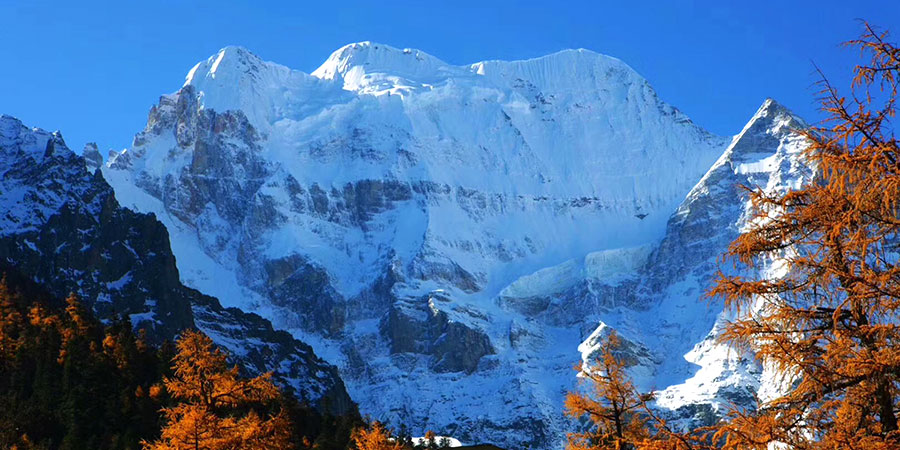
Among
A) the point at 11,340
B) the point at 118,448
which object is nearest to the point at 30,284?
the point at 11,340

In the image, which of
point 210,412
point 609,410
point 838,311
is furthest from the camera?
point 210,412

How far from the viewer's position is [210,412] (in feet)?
104

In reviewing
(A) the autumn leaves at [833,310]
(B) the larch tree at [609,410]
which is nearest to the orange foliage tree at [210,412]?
(B) the larch tree at [609,410]

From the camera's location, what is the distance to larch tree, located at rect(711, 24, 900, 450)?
47.5ft

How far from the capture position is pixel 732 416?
15.3 m

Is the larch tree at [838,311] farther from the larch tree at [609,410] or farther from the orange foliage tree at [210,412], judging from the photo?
the orange foliage tree at [210,412]

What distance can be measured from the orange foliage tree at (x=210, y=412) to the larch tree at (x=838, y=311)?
18.0m

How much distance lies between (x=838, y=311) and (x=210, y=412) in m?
20.9

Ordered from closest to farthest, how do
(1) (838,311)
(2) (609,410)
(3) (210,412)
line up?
(1) (838,311) < (2) (609,410) < (3) (210,412)

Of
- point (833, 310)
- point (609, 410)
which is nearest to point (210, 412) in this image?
point (609, 410)

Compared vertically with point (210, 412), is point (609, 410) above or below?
above

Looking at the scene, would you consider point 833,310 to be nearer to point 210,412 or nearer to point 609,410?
point 609,410

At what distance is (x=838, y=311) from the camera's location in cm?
1500

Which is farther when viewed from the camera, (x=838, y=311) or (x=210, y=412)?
(x=210, y=412)
